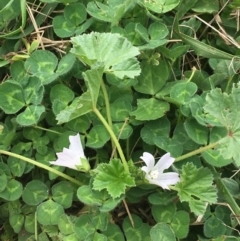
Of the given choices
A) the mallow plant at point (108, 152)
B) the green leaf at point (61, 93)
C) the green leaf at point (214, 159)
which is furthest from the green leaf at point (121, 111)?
the green leaf at point (214, 159)

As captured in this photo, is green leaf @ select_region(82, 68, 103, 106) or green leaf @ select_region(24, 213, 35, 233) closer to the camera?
green leaf @ select_region(82, 68, 103, 106)

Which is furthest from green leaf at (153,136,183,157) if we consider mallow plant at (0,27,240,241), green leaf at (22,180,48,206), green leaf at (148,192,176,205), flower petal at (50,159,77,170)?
green leaf at (22,180,48,206)

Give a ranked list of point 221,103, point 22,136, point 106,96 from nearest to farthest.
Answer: point 221,103 < point 106,96 < point 22,136

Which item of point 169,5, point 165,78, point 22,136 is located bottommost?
point 22,136

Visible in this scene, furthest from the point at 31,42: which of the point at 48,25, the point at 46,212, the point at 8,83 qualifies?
the point at 46,212

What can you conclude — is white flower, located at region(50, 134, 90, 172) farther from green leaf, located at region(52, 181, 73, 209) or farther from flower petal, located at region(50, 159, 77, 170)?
green leaf, located at region(52, 181, 73, 209)

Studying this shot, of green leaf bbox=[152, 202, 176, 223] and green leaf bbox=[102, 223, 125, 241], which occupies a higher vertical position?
green leaf bbox=[152, 202, 176, 223]

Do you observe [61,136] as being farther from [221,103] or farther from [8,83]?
[221,103]
